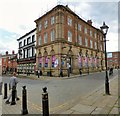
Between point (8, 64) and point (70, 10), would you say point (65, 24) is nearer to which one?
point (70, 10)

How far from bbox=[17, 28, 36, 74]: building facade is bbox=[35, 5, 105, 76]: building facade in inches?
123

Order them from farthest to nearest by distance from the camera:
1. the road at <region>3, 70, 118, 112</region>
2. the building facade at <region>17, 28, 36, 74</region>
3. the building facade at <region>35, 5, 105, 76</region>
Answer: the building facade at <region>17, 28, 36, 74</region> → the building facade at <region>35, 5, 105, 76</region> → the road at <region>3, 70, 118, 112</region>

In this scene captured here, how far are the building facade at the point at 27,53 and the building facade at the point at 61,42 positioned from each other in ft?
10.2

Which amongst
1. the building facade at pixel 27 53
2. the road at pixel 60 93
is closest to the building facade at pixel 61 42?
the building facade at pixel 27 53

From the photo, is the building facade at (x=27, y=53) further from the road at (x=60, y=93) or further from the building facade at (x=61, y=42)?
the road at (x=60, y=93)

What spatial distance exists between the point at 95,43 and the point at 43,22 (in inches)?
734

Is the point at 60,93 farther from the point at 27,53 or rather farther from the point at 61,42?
the point at 27,53

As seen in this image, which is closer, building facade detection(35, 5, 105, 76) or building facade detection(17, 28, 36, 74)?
building facade detection(35, 5, 105, 76)

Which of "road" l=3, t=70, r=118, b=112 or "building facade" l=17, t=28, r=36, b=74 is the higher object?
"building facade" l=17, t=28, r=36, b=74

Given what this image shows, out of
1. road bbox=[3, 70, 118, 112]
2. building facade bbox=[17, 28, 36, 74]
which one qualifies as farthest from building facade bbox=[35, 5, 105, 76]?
road bbox=[3, 70, 118, 112]

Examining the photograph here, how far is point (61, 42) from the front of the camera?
26172mm

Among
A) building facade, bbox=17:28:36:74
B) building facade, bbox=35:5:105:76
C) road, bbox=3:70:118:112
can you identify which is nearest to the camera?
road, bbox=3:70:118:112

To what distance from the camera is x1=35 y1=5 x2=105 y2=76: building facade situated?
2641cm

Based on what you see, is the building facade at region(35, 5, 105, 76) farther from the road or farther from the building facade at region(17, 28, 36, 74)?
the road
